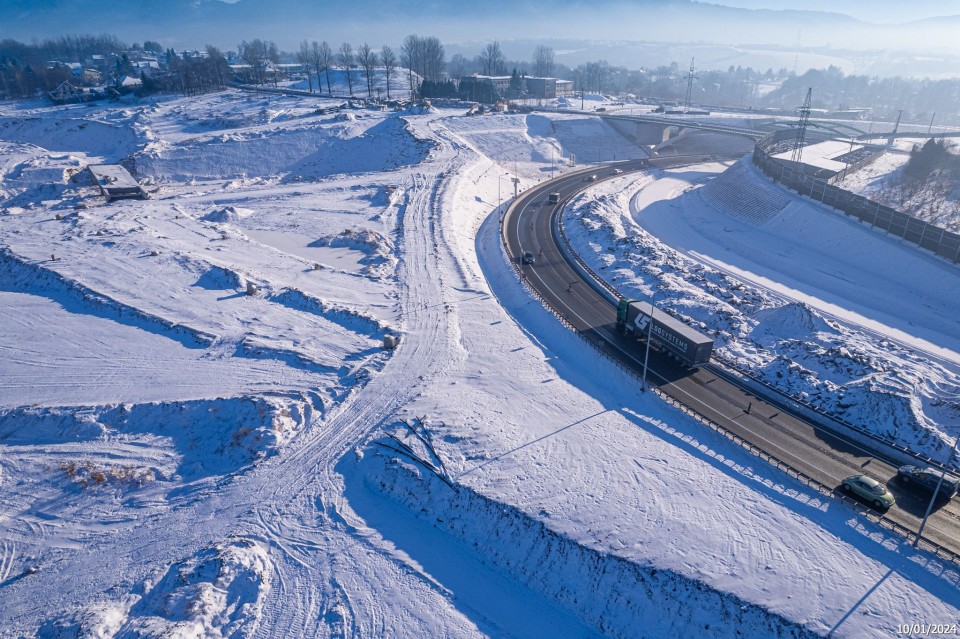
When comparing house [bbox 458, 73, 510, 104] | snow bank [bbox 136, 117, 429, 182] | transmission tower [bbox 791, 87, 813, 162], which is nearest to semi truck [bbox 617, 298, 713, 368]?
snow bank [bbox 136, 117, 429, 182]

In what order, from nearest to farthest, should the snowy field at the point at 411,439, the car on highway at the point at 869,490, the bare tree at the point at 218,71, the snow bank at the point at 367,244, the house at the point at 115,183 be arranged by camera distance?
the snowy field at the point at 411,439 → the car on highway at the point at 869,490 → the snow bank at the point at 367,244 → the house at the point at 115,183 → the bare tree at the point at 218,71

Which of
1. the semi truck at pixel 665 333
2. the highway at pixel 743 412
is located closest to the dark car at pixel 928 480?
the highway at pixel 743 412

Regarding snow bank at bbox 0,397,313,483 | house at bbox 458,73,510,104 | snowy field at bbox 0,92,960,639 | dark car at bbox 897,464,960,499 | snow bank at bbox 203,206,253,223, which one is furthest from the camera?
house at bbox 458,73,510,104

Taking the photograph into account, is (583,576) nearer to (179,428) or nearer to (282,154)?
(179,428)

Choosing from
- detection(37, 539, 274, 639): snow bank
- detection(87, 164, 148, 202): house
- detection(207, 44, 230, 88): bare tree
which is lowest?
detection(37, 539, 274, 639): snow bank

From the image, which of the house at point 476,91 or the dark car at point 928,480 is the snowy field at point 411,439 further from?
the house at point 476,91

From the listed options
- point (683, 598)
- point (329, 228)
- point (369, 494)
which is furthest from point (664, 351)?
point (329, 228)
